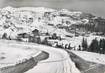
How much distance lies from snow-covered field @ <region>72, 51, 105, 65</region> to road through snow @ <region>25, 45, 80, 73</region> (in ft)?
0.91

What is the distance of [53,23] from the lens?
191 inches

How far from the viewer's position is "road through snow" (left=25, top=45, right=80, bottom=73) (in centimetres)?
418

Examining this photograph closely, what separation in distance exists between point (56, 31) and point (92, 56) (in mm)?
935

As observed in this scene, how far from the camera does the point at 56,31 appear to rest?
191 inches

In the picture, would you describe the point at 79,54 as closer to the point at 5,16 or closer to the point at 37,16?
the point at 37,16

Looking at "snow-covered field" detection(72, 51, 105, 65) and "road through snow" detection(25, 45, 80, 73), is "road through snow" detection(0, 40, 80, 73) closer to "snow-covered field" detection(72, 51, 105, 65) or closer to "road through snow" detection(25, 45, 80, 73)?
"road through snow" detection(25, 45, 80, 73)

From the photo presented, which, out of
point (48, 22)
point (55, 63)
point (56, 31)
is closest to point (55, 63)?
point (55, 63)

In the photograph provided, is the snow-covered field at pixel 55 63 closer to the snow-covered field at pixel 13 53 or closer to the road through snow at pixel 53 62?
the road through snow at pixel 53 62

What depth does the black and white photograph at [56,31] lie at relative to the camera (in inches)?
180

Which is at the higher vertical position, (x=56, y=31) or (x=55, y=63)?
(x=56, y=31)

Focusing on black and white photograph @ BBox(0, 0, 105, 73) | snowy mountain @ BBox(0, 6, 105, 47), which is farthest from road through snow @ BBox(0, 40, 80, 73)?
snowy mountain @ BBox(0, 6, 105, 47)

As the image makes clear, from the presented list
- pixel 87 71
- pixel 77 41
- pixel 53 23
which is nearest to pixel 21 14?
pixel 53 23

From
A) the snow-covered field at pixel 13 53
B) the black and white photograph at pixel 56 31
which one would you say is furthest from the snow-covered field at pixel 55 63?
the snow-covered field at pixel 13 53

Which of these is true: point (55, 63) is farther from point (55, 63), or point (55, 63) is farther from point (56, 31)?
point (56, 31)
